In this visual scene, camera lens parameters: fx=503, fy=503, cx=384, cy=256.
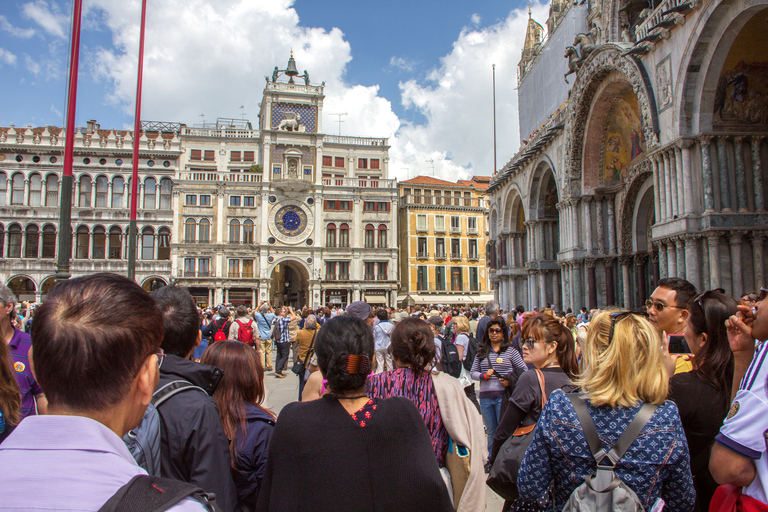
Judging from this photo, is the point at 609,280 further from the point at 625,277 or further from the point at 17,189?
the point at 17,189

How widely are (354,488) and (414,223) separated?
1714 inches

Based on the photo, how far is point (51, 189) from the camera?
128 ft

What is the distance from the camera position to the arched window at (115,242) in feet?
130

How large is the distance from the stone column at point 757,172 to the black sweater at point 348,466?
11.8 meters

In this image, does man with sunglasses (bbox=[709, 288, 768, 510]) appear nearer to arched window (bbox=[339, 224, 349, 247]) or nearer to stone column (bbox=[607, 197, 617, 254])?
stone column (bbox=[607, 197, 617, 254])

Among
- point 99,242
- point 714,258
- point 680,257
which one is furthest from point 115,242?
point 714,258

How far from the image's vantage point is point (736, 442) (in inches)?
76.0

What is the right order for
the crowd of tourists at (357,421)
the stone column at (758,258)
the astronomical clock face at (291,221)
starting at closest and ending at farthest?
the crowd of tourists at (357,421)
the stone column at (758,258)
the astronomical clock face at (291,221)

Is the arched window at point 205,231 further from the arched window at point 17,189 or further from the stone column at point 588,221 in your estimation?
the stone column at point 588,221

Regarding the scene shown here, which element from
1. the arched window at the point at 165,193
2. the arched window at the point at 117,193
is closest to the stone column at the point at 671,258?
the arched window at the point at 165,193

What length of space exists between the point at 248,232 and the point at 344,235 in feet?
25.9

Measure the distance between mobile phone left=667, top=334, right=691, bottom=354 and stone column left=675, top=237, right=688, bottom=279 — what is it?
807 centimetres

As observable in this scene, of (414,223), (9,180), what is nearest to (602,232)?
(414,223)

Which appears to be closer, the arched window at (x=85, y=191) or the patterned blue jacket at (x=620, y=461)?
the patterned blue jacket at (x=620, y=461)
